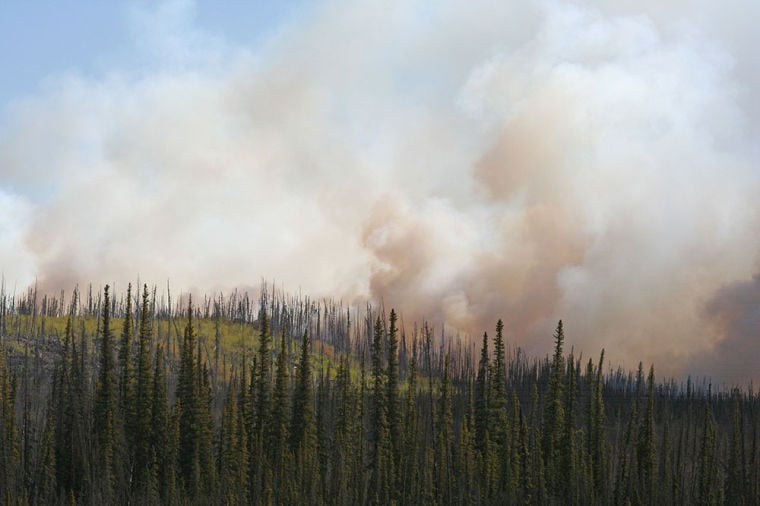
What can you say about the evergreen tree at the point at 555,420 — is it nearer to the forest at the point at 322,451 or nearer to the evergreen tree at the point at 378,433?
the forest at the point at 322,451

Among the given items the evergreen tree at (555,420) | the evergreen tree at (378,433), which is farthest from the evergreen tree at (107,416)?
the evergreen tree at (555,420)

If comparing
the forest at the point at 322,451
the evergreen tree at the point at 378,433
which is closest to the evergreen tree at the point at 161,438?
the forest at the point at 322,451

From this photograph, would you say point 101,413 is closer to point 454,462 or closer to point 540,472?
point 454,462

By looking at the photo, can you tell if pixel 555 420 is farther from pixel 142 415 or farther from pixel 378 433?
pixel 142 415

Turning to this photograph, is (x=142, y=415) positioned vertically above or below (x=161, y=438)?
above

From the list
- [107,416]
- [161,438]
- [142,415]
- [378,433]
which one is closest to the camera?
[107,416]

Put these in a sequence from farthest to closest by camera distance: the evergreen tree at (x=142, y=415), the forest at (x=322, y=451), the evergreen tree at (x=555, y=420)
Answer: the evergreen tree at (x=555, y=420) → the evergreen tree at (x=142, y=415) → the forest at (x=322, y=451)

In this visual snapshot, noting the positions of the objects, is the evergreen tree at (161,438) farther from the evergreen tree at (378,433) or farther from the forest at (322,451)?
the evergreen tree at (378,433)

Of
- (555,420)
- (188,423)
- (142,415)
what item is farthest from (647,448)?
(142,415)

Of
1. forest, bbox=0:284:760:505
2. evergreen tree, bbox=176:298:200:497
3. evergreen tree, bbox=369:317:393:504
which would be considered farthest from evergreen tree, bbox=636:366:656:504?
evergreen tree, bbox=176:298:200:497

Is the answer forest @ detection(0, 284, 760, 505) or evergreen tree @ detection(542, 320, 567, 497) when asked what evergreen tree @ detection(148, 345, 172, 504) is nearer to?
forest @ detection(0, 284, 760, 505)

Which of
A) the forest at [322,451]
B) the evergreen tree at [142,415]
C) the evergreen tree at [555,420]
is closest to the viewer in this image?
the forest at [322,451]

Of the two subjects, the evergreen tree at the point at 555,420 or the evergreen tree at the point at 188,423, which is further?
the evergreen tree at the point at 555,420

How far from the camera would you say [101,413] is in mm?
84562
